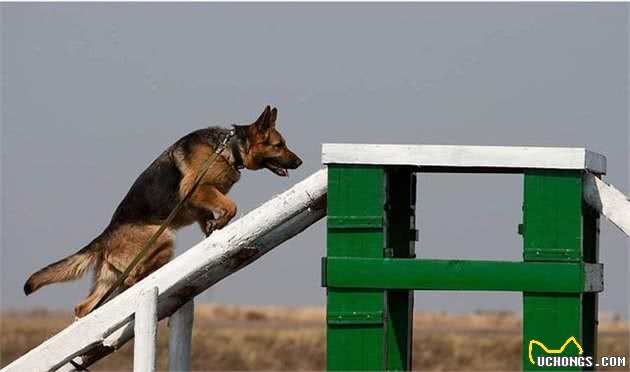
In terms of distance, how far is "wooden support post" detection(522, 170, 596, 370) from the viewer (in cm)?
1123

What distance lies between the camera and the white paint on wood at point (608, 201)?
1154cm

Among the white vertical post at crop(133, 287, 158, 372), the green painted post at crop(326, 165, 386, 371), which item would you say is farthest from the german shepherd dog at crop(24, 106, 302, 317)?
the green painted post at crop(326, 165, 386, 371)

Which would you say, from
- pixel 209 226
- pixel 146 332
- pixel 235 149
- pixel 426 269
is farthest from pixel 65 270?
pixel 426 269

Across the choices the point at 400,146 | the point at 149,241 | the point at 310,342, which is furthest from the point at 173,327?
the point at 310,342

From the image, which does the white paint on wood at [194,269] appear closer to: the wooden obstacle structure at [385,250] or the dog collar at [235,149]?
the wooden obstacle structure at [385,250]

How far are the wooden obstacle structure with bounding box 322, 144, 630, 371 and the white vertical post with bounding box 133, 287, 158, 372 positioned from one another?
1.34 meters

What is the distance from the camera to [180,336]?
1327 centimetres

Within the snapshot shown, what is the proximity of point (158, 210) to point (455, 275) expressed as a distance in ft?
11.6

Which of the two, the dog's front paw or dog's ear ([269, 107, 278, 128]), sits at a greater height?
dog's ear ([269, 107, 278, 128])

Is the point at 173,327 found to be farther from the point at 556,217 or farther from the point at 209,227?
the point at 556,217

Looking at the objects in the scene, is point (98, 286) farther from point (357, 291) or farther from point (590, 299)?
point (590, 299)

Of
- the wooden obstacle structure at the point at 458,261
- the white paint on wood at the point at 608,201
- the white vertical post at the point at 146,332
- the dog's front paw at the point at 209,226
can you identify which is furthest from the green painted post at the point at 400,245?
the white vertical post at the point at 146,332

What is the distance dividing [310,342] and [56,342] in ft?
103

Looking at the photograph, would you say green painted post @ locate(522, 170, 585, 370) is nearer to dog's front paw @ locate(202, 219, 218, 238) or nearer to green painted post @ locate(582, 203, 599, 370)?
green painted post @ locate(582, 203, 599, 370)
